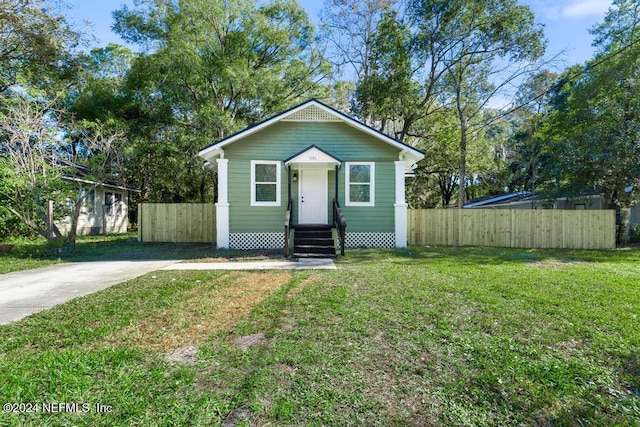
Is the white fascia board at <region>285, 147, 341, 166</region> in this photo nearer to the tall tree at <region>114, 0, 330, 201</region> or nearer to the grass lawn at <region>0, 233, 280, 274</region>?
the grass lawn at <region>0, 233, 280, 274</region>

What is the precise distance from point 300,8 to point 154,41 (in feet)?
30.0

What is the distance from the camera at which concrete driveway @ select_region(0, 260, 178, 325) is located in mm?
4598

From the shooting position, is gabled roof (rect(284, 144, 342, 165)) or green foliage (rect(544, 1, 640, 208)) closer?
gabled roof (rect(284, 144, 342, 165))

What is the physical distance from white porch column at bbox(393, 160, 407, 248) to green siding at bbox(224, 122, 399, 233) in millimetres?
179

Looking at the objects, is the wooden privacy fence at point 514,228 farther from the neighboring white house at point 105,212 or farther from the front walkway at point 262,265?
the neighboring white house at point 105,212

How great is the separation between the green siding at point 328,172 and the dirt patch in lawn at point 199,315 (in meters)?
5.40

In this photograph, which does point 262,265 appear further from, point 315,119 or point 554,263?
point 554,263

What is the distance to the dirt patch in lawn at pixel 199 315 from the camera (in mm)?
3342

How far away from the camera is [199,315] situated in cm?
413

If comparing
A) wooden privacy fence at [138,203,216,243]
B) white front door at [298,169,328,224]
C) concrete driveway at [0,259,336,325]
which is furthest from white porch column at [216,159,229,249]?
wooden privacy fence at [138,203,216,243]

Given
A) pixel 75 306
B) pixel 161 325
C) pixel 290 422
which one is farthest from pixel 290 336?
pixel 75 306

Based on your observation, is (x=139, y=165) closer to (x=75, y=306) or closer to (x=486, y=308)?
(x=75, y=306)

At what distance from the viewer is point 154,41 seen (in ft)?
62.9

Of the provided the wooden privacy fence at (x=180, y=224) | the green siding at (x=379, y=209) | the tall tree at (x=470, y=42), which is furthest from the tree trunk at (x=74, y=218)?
the tall tree at (x=470, y=42)
